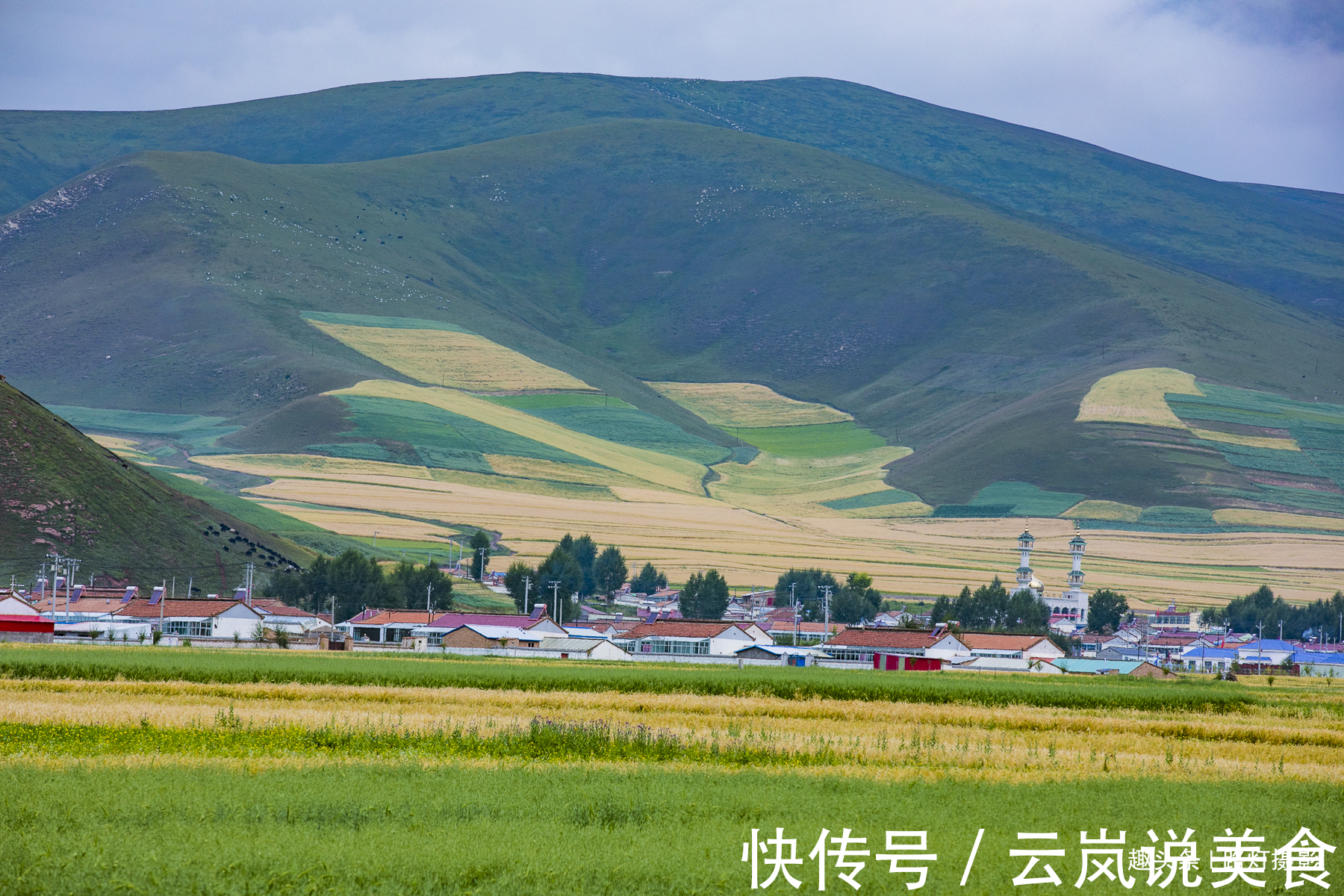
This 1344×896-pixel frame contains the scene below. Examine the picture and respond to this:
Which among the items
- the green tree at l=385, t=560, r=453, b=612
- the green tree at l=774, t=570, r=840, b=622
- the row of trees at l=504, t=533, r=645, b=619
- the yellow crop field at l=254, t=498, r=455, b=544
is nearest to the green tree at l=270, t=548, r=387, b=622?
the green tree at l=385, t=560, r=453, b=612

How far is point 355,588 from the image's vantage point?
437 feet

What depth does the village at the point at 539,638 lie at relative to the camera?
9525cm

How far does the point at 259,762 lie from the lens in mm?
29453

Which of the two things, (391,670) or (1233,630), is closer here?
(391,670)

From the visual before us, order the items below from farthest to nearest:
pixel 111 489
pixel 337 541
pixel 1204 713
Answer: pixel 337 541 < pixel 111 489 < pixel 1204 713

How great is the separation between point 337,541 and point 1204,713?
138 m

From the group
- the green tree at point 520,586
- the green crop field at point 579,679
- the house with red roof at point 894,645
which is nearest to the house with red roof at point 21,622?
the green crop field at point 579,679

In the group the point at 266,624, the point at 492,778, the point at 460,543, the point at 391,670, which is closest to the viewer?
the point at 492,778

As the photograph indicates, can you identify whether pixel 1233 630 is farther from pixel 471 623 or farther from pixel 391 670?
pixel 391 670

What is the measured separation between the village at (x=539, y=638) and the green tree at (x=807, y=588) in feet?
116

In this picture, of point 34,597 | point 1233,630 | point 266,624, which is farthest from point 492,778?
point 1233,630

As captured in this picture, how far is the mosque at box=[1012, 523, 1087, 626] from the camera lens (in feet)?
594

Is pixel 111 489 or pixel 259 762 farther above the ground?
pixel 111 489

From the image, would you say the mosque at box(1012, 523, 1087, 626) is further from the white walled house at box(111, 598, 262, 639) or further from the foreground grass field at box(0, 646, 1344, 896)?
the foreground grass field at box(0, 646, 1344, 896)
